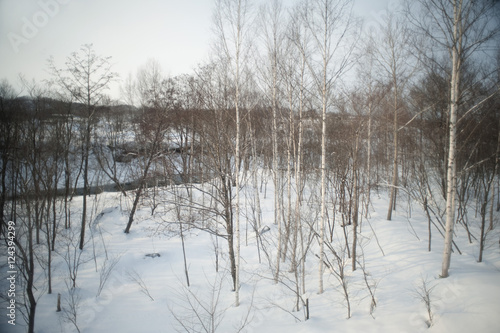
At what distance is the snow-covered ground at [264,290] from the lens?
5.59 meters

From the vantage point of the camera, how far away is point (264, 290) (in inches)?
328

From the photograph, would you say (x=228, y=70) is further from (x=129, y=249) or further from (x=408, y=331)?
(x=129, y=249)

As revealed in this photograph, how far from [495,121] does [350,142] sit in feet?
27.9

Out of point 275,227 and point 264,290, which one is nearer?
point 264,290

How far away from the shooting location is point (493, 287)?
5484 millimetres

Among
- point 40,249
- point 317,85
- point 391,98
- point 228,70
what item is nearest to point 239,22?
point 228,70

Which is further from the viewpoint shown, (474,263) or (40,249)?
(40,249)

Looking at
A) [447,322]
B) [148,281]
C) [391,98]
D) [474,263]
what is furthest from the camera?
[391,98]

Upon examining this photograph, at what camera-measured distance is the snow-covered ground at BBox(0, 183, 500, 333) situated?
5.59m

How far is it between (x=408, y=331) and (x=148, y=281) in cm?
1003

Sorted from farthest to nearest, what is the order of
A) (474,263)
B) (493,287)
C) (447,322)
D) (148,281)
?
(148,281) < (474,263) < (493,287) < (447,322)

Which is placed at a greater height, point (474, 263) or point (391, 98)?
point (391, 98)

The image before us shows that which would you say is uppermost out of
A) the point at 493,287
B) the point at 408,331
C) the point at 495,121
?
the point at 495,121

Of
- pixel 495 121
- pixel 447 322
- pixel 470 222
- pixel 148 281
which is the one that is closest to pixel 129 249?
pixel 148 281
